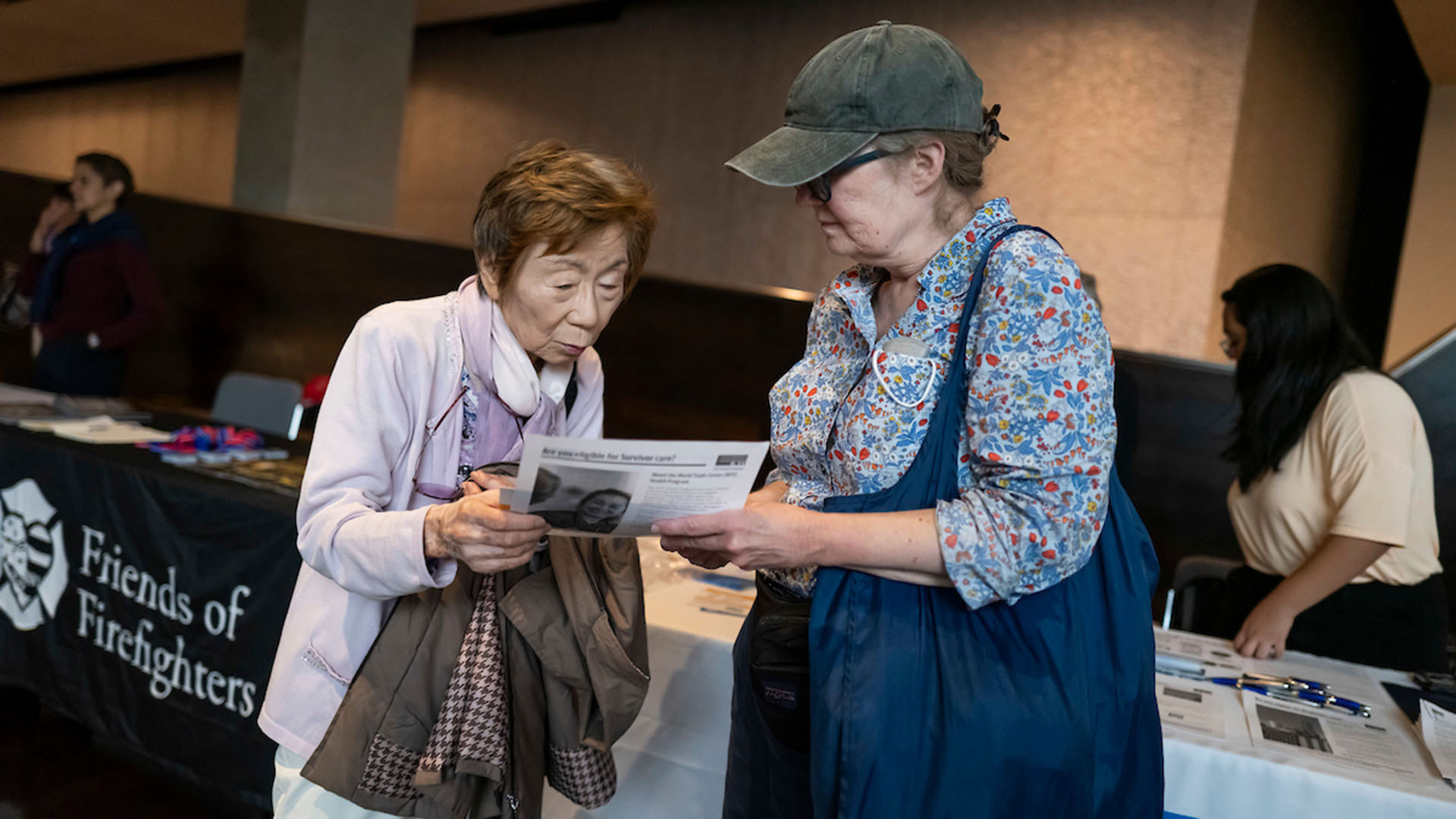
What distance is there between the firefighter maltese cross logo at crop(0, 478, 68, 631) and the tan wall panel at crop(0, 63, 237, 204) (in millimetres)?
9074

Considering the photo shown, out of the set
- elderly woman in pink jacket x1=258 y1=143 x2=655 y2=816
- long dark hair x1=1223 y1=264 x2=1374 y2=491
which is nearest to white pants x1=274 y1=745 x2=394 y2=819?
elderly woman in pink jacket x1=258 y1=143 x2=655 y2=816

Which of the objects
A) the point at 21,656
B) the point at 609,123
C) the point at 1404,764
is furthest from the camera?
the point at 609,123

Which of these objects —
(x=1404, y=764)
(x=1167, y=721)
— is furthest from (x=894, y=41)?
(x=1404, y=764)

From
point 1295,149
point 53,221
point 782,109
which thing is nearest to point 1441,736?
point 53,221

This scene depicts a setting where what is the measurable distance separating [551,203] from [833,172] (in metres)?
0.42

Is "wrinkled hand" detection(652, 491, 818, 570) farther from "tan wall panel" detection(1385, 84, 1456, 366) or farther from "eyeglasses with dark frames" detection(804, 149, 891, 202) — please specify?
"tan wall panel" detection(1385, 84, 1456, 366)

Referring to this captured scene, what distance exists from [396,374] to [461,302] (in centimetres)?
15

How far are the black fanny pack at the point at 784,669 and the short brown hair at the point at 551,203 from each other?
585mm

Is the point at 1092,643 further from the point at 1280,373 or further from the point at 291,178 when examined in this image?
the point at 291,178

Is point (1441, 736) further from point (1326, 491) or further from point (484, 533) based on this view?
point (484, 533)

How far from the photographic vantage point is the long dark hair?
2.44 meters

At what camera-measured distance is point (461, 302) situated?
147 cm

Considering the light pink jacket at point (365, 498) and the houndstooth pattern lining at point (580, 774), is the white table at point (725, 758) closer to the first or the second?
the houndstooth pattern lining at point (580, 774)

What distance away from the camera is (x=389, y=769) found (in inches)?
54.4
